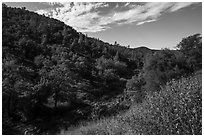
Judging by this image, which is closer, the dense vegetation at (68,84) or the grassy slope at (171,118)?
the grassy slope at (171,118)

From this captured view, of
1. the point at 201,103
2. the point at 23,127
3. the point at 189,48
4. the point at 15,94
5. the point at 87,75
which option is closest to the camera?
the point at 201,103

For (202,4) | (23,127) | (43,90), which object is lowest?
(23,127)

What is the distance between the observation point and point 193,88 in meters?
3.62

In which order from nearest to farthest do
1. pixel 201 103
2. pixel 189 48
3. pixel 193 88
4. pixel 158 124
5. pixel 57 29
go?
pixel 158 124
pixel 201 103
pixel 193 88
pixel 189 48
pixel 57 29

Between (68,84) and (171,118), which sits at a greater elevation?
(171,118)

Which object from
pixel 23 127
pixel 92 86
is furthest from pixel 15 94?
pixel 92 86

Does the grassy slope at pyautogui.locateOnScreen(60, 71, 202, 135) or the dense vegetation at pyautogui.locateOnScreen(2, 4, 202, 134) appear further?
the dense vegetation at pyautogui.locateOnScreen(2, 4, 202, 134)

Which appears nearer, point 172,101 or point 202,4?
point 172,101

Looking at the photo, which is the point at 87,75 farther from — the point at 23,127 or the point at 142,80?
the point at 23,127

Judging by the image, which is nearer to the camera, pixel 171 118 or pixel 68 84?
pixel 171 118

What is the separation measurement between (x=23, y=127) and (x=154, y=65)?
11105mm

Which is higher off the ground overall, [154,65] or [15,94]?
[154,65]

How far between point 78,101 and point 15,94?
325 inches

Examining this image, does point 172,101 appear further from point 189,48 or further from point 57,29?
point 57,29
